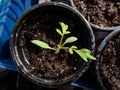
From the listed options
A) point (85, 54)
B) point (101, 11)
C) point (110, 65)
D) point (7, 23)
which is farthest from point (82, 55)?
point (7, 23)

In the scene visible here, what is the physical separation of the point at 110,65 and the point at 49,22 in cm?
30

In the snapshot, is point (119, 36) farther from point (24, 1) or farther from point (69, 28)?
point (24, 1)

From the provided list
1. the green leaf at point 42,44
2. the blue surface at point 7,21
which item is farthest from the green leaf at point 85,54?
the blue surface at point 7,21

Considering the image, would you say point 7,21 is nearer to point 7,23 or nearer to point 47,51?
point 7,23

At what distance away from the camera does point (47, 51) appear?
124 cm

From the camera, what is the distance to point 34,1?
65.7 inches

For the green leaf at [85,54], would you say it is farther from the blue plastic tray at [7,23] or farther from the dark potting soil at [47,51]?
the blue plastic tray at [7,23]

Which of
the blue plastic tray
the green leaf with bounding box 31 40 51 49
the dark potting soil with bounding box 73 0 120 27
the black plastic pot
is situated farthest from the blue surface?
the dark potting soil with bounding box 73 0 120 27

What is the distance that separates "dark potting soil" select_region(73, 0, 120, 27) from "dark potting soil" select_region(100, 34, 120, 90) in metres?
0.10

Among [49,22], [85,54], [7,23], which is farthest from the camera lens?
[7,23]

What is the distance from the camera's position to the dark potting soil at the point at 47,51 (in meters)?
1.22

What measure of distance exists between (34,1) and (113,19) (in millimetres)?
532

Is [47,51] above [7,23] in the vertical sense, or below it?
below

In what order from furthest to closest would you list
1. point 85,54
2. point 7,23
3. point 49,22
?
point 7,23, point 49,22, point 85,54
